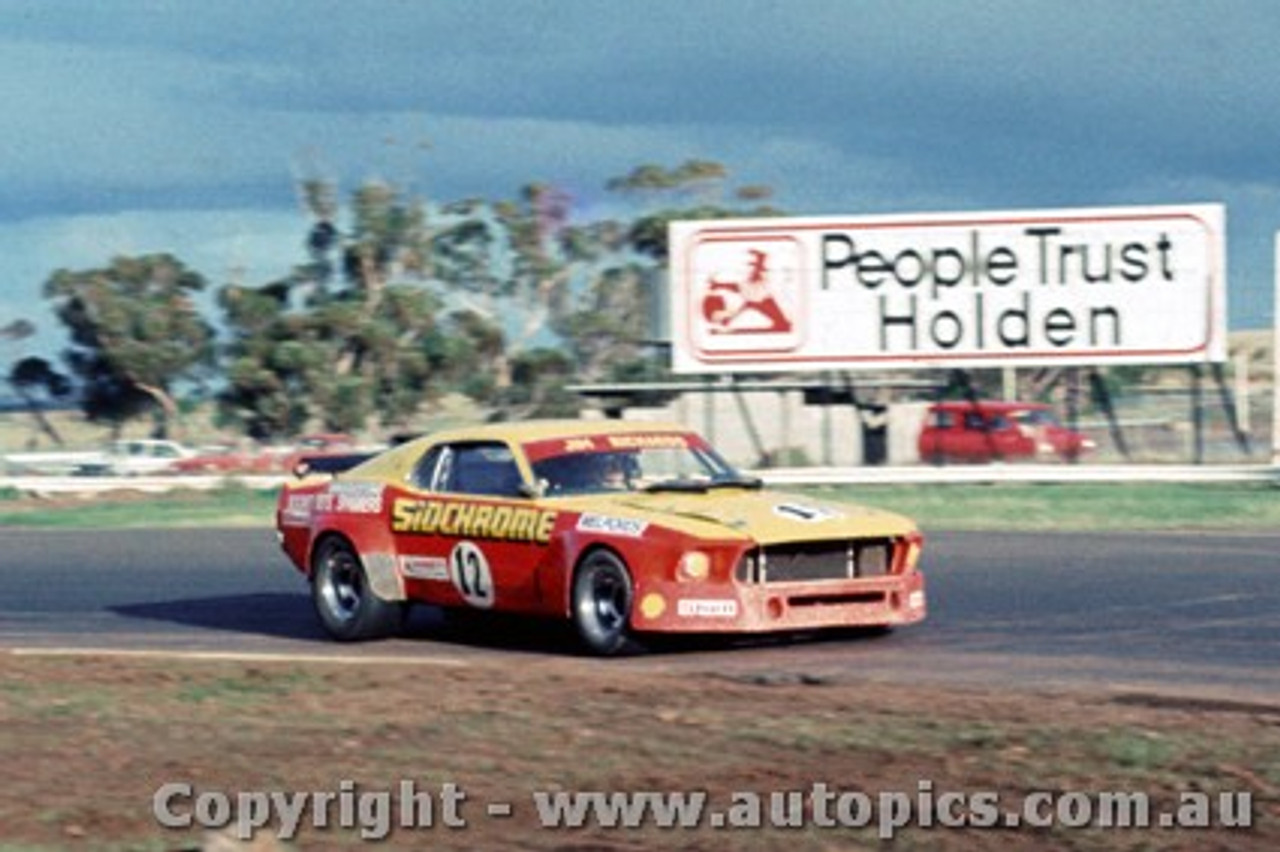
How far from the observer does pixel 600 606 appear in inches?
552

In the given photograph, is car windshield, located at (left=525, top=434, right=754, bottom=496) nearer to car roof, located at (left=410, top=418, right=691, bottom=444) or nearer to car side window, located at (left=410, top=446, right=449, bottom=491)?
car roof, located at (left=410, top=418, right=691, bottom=444)

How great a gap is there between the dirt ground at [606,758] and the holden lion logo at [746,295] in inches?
1160

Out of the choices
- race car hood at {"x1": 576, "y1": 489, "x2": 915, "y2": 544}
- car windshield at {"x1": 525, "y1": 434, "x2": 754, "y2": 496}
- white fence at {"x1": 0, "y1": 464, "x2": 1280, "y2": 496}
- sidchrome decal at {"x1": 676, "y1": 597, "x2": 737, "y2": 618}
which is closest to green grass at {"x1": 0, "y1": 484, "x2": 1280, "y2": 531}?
white fence at {"x1": 0, "y1": 464, "x2": 1280, "y2": 496}

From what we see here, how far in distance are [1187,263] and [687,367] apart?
853 centimetres

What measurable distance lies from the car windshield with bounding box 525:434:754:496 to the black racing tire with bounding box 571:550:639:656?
69 centimetres

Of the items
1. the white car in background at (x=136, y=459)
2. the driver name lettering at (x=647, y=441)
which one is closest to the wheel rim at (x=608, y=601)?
the driver name lettering at (x=647, y=441)

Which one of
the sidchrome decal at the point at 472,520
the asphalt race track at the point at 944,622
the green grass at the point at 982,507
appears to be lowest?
the green grass at the point at 982,507

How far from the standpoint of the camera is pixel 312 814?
29.5ft

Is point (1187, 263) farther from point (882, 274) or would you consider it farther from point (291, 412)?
point (291, 412)

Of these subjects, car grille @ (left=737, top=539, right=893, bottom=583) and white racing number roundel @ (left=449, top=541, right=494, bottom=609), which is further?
white racing number roundel @ (left=449, top=541, right=494, bottom=609)

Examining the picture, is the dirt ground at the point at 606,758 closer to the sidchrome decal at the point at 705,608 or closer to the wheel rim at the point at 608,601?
the sidchrome decal at the point at 705,608

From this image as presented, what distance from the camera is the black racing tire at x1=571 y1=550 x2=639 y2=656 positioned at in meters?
13.9

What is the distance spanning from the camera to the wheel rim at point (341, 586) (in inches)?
612

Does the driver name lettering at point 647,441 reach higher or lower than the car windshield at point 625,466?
higher
